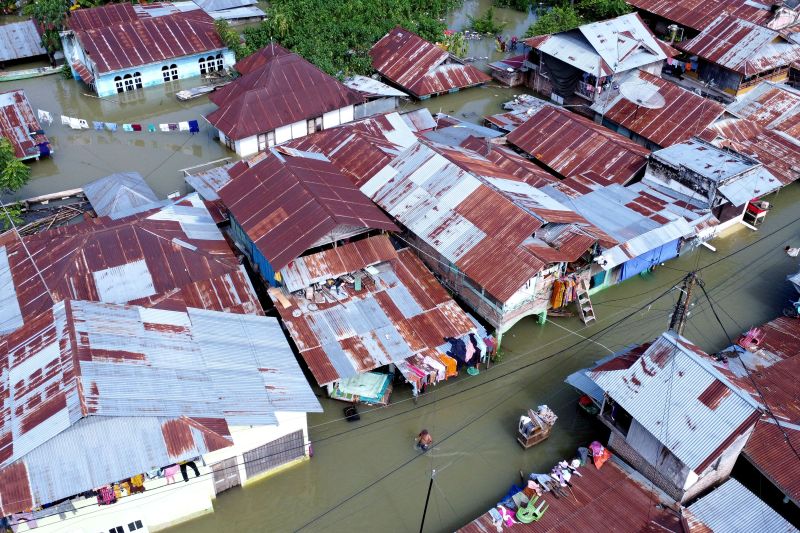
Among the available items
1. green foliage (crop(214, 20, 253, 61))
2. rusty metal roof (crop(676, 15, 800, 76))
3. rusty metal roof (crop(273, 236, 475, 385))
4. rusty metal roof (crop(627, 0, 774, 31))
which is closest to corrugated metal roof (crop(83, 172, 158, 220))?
rusty metal roof (crop(273, 236, 475, 385))

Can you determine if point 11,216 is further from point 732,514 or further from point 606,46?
point 606,46

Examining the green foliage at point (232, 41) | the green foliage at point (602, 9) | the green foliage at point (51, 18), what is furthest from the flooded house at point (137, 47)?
the green foliage at point (602, 9)

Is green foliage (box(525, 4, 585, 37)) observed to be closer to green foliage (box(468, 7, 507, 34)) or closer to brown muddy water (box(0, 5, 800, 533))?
green foliage (box(468, 7, 507, 34))

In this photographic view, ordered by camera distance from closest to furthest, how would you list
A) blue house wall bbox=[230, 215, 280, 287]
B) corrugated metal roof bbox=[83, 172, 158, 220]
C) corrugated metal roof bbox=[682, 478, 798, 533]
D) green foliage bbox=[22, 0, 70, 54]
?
1. corrugated metal roof bbox=[682, 478, 798, 533]
2. blue house wall bbox=[230, 215, 280, 287]
3. corrugated metal roof bbox=[83, 172, 158, 220]
4. green foliage bbox=[22, 0, 70, 54]

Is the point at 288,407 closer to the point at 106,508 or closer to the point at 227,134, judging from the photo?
the point at 106,508

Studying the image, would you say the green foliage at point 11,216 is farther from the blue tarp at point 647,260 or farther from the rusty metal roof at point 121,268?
the blue tarp at point 647,260

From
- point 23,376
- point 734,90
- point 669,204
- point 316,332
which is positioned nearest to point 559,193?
point 669,204

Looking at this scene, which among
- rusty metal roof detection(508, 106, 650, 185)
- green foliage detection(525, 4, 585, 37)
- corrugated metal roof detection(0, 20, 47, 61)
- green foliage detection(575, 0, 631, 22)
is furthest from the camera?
green foliage detection(575, 0, 631, 22)
